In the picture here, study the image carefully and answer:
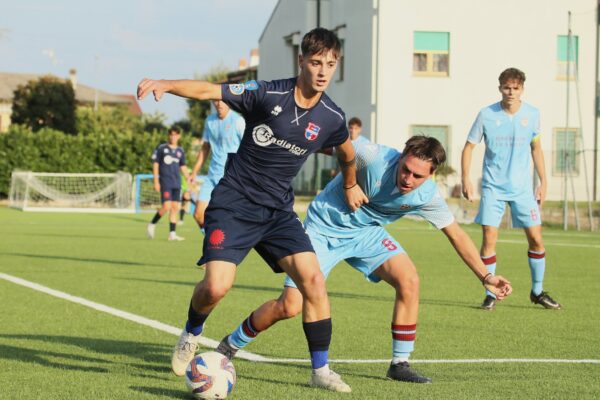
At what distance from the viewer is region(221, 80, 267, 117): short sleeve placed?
618 cm

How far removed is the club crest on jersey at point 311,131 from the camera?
6359 millimetres

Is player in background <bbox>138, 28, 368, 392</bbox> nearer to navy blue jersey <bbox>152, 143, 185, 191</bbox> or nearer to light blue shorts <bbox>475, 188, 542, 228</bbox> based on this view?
light blue shorts <bbox>475, 188, 542, 228</bbox>

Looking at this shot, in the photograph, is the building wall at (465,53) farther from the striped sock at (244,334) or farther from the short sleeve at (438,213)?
the striped sock at (244,334)

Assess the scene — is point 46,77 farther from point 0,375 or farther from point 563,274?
point 0,375

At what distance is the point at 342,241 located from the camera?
7270 millimetres

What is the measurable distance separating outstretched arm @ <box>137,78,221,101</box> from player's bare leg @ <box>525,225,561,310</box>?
5785 mm

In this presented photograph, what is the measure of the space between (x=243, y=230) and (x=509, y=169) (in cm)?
535

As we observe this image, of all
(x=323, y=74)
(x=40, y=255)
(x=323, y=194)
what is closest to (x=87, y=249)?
(x=40, y=255)

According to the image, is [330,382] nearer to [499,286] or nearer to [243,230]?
[243,230]

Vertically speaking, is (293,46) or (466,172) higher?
(293,46)

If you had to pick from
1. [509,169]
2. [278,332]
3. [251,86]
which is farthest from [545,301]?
[251,86]

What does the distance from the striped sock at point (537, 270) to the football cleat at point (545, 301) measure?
6 centimetres

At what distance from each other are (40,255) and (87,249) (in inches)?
63.2

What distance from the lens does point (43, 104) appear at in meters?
77.7
